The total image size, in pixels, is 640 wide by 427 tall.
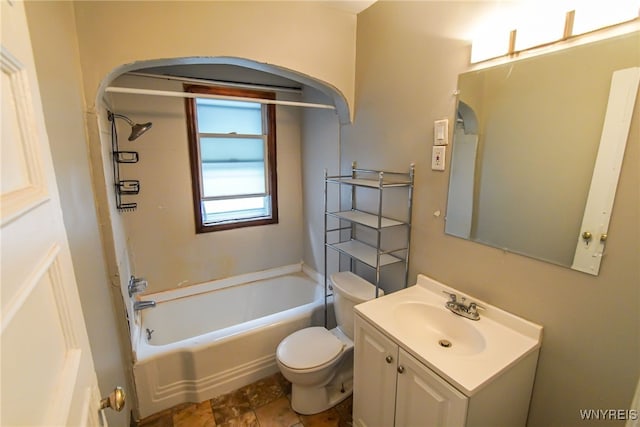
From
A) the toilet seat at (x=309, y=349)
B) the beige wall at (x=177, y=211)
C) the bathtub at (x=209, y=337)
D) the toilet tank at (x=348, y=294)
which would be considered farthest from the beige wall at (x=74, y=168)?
the toilet tank at (x=348, y=294)

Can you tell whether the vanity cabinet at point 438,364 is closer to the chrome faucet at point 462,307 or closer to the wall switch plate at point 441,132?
the chrome faucet at point 462,307

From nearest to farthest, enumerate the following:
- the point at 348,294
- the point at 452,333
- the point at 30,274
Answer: the point at 30,274 < the point at 452,333 < the point at 348,294

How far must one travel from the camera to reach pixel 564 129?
1.06m

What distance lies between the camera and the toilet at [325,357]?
1.70 m

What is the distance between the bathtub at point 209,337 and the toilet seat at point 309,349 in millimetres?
248

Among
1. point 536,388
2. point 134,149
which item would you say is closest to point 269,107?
point 134,149

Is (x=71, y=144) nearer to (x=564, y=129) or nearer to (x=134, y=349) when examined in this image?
(x=134, y=349)

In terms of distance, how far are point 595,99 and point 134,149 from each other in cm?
275

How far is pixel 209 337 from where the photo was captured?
1929mm

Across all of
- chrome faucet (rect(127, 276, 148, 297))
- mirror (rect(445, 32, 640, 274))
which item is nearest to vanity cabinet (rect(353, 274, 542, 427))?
mirror (rect(445, 32, 640, 274))

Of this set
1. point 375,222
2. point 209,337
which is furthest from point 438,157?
point 209,337

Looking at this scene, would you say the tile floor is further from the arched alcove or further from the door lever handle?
the arched alcove

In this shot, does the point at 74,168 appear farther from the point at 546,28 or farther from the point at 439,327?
the point at 546,28

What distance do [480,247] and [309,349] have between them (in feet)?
3.78
